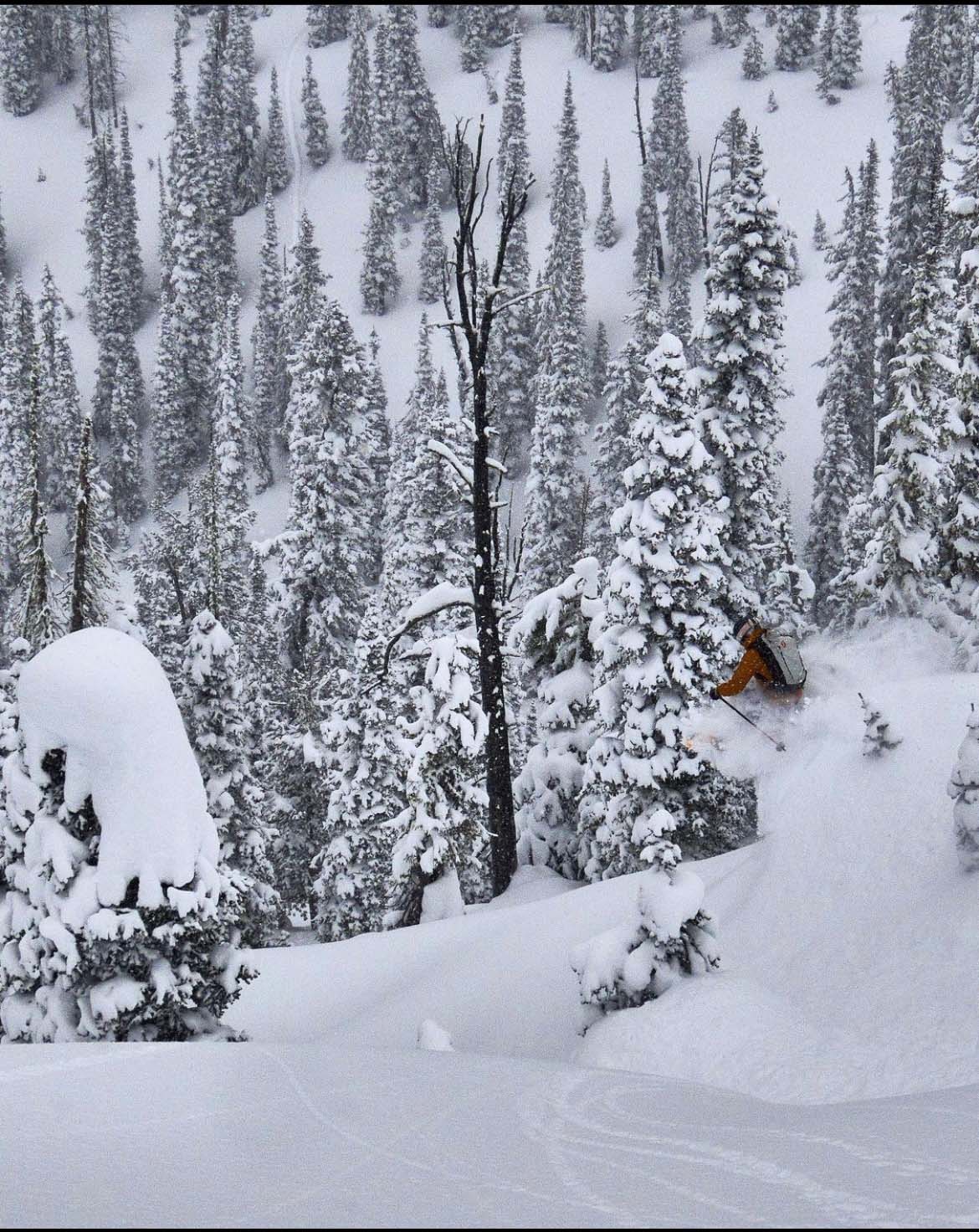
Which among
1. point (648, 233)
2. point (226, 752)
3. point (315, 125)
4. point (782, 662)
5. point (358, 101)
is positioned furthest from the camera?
point (315, 125)

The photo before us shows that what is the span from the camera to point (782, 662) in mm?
15617

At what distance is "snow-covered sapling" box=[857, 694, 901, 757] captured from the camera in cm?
1205

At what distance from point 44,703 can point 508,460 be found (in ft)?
192

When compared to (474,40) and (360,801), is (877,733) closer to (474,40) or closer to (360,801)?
(360,801)

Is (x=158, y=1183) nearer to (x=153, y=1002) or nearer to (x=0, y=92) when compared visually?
(x=153, y=1002)

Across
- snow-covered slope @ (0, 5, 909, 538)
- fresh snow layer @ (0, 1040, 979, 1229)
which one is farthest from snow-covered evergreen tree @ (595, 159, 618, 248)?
fresh snow layer @ (0, 1040, 979, 1229)

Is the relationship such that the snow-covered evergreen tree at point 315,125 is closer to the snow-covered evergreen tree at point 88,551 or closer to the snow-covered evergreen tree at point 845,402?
the snow-covered evergreen tree at point 845,402

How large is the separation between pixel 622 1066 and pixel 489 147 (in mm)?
94409

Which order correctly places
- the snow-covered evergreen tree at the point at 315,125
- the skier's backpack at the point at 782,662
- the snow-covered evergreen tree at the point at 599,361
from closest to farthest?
the skier's backpack at the point at 782,662 < the snow-covered evergreen tree at the point at 599,361 < the snow-covered evergreen tree at the point at 315,125

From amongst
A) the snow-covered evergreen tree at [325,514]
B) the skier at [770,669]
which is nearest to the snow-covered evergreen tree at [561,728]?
the skier at [770,669]

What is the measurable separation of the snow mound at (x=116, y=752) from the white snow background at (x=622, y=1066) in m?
1.33

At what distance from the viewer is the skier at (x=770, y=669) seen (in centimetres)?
1565

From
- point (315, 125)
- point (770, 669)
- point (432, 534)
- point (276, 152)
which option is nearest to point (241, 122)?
point (276, 152)

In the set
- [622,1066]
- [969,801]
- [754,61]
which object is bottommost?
[622,1066]
